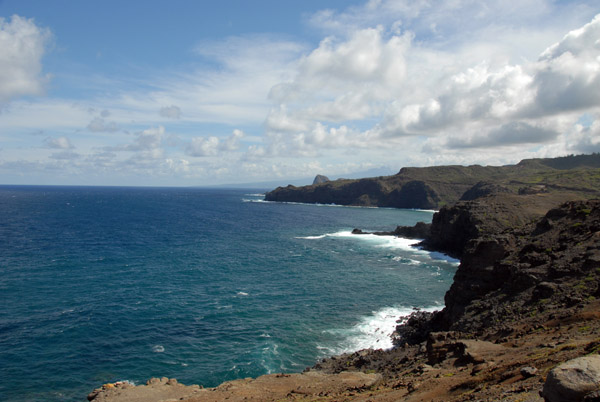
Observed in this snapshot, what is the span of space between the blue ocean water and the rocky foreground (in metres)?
6.60

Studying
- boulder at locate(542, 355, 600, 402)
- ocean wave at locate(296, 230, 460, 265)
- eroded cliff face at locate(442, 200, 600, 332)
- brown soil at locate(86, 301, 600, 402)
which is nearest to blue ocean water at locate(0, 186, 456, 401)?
ocean wave at locate(296, 230, 460, 265)

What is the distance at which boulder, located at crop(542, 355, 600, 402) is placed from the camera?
1065 centimetres

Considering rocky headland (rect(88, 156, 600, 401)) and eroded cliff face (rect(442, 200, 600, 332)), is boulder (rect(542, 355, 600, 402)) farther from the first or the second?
eroded cliff face (rect(442, 200, 600, 332))

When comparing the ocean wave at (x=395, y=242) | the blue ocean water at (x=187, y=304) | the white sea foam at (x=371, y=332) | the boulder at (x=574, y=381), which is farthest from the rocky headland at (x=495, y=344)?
the ocean wave at (x=395, y=242)

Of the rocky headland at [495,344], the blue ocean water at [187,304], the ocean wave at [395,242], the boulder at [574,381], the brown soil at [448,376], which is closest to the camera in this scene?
the boulder at [574,381]

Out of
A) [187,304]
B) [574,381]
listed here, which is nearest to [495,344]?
[574,381]

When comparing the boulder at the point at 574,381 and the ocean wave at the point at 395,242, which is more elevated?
the boulder at the point at 574,381

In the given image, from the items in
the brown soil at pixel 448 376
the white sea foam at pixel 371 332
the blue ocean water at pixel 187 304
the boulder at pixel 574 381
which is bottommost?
the white sea foam at pixel 371 332

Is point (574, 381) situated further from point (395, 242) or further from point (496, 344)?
point (395, 242)

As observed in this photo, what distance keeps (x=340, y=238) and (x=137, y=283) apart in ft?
200

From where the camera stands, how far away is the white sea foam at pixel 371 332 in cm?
3985

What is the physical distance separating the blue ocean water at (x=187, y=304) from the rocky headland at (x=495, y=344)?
638cm

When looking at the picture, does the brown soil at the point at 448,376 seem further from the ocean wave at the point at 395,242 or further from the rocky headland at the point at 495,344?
the ocean wave at the point at 395,242

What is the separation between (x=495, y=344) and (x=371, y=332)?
1874cm
